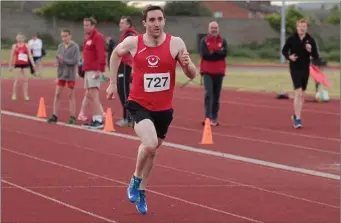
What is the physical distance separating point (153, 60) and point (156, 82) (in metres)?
0.22

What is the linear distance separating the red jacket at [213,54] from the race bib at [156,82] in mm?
7705

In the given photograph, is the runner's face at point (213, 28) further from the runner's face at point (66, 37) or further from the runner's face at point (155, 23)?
the runner's face at point (155, 23)

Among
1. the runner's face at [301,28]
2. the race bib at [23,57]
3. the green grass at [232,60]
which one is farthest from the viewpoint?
the green grass at [232,60]

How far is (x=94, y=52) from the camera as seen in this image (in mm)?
14414

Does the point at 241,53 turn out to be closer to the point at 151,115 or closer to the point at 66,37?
the point at 66,37

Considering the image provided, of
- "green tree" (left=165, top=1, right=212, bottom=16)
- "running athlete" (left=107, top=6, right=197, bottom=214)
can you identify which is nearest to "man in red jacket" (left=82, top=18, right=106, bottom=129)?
"running athlete" (left=107, top=6, right=197, bottom=214)

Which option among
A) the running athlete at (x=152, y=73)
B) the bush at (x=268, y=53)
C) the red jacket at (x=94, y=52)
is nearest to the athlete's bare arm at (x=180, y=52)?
the running athlete at (x=152, y=73)

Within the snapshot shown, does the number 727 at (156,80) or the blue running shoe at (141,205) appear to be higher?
the number 727 at (156,80)

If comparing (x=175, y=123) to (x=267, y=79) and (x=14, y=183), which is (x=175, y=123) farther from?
(x=267, y=79)

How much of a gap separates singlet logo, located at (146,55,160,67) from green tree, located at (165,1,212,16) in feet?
126

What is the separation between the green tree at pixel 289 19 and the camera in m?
57.6

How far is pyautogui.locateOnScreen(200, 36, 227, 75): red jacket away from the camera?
15.2 metres

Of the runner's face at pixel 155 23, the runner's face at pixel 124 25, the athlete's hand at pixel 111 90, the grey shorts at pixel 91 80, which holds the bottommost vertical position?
the grey shorts at pixel 91 80

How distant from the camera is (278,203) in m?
8.16
